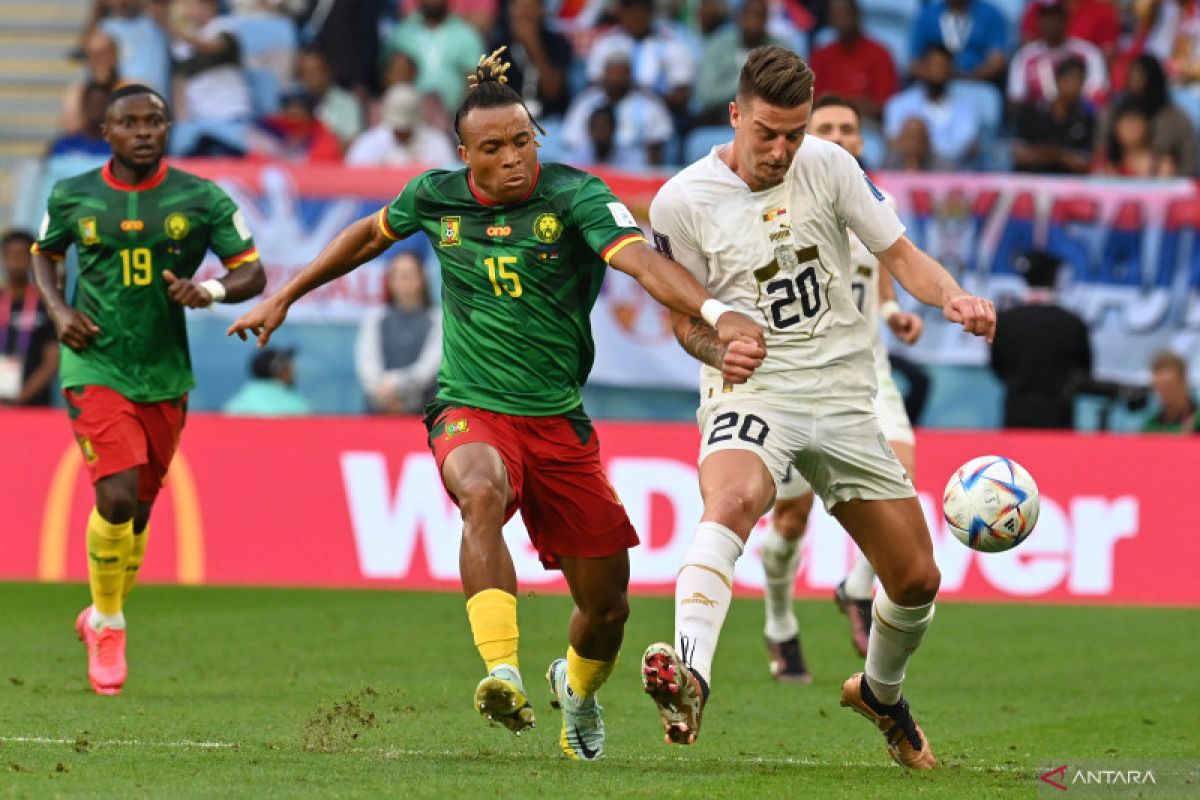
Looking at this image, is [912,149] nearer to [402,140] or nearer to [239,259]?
[402,140]

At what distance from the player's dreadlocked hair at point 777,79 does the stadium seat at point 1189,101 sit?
12166 mm

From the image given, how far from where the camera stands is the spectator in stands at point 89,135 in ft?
62.3

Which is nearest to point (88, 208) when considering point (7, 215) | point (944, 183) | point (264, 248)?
point (264, 248)

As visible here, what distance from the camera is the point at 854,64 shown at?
19.5 m

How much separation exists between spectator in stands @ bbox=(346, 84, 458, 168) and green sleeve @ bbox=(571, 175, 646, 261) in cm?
1122

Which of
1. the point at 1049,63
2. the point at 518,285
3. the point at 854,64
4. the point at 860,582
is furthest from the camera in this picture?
the point at 854,64

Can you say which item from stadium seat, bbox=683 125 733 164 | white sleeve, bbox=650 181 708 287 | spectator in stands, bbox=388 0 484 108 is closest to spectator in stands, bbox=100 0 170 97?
spectator in stands, bbox=388 0 484 108

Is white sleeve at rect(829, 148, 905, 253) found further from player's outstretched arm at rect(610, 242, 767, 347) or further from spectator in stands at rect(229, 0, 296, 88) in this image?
spectator in stands at rect(229, 0, 296, 88)

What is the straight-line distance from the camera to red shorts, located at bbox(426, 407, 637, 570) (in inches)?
301

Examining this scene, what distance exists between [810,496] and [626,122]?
8.50m

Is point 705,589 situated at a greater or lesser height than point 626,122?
lesser

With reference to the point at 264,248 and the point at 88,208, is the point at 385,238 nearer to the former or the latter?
the point at 88,208

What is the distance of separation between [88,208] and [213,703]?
102 inches

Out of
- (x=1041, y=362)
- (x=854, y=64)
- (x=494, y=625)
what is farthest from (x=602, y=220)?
(x=854, y=64)
